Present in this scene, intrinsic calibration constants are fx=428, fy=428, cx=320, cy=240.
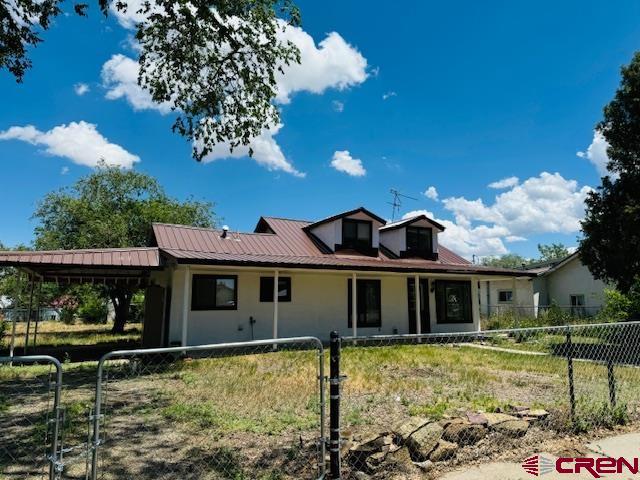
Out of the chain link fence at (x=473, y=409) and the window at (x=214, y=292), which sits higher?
the window at (x=214, y=292)

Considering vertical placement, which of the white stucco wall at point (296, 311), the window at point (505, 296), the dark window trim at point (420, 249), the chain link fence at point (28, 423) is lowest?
the chain link fence at point (28, 423)

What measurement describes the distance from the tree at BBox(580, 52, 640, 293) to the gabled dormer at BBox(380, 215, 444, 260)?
18.4ft

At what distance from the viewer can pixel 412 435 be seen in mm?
4039

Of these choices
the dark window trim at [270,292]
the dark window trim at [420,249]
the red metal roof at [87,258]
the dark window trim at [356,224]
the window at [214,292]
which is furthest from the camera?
the dark window trim at [420,249]

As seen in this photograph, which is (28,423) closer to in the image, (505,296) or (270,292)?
(270,292)

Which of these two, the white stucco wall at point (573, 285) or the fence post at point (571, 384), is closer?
the fence post at point (571, 384)

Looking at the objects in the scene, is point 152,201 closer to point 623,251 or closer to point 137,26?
point 137,26

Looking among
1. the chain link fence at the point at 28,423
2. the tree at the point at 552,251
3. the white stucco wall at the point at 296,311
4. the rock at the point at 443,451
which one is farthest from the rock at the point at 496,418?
the tree at the point at 552,251

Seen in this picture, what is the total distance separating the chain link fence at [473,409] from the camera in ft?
13.1

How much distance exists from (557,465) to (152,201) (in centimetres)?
2671

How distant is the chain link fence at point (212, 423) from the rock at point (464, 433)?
1317 mm

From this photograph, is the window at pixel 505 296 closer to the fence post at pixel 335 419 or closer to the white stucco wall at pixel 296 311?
the white stucco wall at pixel 296 311

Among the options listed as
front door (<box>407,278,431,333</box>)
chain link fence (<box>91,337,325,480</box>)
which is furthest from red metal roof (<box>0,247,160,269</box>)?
front door (<box>407,278,431,333</box>)

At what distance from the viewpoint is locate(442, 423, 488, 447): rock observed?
4215 mm
